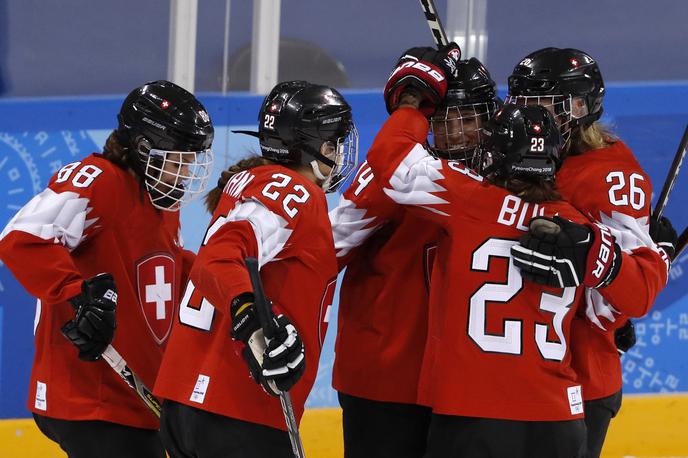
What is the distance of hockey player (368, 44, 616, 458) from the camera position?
8.00 feet

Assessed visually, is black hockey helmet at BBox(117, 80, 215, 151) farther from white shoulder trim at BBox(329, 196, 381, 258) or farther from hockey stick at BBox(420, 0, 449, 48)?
hockey stick at BBox(420, 0, 449, 48)

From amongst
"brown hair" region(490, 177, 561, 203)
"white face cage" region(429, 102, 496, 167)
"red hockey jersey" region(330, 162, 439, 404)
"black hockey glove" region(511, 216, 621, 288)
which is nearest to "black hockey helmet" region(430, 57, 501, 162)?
"white face cage" region(429, 102, 496, 167)

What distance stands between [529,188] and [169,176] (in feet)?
2.90

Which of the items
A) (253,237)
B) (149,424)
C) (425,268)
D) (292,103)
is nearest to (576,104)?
(425,268)

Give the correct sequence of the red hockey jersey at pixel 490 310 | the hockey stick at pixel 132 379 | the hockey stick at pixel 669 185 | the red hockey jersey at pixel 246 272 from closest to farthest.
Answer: the red hockey jersey at pixel 246 272 < the red hockey jersey at pixel 490 310 < the hockey stick at pixel 132 379 < the hockey stick at pixel 669 185

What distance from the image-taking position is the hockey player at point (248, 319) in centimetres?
225

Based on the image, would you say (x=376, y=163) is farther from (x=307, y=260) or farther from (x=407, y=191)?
(x=307, y=260)

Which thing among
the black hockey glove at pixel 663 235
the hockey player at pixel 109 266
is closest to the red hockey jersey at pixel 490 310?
the black hockey glove at pixel 663 235

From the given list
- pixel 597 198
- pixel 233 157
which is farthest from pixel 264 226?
pixel 233 157

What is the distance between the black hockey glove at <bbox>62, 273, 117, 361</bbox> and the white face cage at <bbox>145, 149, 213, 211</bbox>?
0.89 ft

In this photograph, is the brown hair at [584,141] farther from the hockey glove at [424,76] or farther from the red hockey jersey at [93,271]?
the red hockey jersey at [93,271]

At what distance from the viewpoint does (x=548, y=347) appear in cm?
246

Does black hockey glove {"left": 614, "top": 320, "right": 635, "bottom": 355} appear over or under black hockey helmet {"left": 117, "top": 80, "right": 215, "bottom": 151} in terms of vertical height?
under

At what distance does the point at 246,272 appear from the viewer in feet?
7.42
